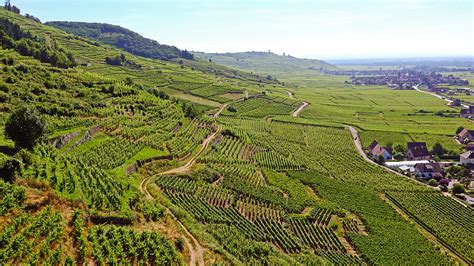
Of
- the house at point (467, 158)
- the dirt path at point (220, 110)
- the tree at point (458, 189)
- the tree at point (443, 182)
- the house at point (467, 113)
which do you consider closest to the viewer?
the tree at point (458, 189)

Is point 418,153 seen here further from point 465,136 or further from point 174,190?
point 174,190

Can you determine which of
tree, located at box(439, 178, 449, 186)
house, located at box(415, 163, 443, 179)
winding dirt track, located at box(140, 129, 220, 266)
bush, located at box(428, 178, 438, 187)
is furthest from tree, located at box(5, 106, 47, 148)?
house, located at box(415, 163, 443, 179)

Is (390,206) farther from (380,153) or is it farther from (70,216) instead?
(70,216)

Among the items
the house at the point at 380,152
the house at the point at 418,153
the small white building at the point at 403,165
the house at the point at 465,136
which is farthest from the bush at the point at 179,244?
the house at the point at 465,136

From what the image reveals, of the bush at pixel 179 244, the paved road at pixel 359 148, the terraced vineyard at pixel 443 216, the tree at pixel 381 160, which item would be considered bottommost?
the paved road at pixel 359 148

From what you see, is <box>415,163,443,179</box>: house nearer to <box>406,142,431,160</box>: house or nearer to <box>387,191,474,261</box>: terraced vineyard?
<box>387,191,474,261</box>: terraced vineyard

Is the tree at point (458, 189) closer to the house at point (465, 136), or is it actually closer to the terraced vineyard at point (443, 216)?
the terraced vineyard at point (443, 216)
